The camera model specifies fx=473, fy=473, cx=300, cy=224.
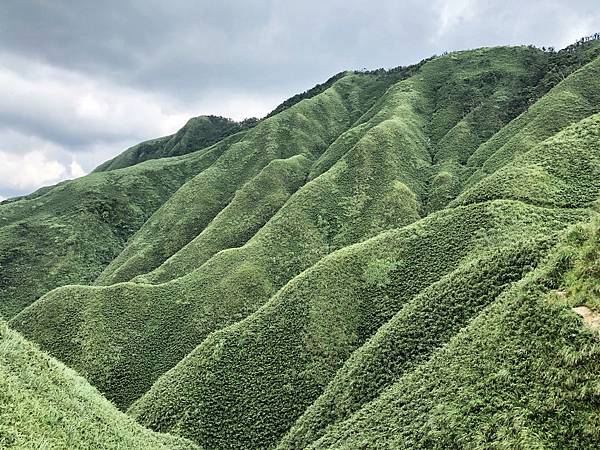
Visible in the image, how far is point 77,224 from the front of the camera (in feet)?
474

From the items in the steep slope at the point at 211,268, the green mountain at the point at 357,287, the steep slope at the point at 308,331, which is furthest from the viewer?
the steep slope at the point at 211,268

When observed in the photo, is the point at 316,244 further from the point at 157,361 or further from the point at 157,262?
the point at 157,262

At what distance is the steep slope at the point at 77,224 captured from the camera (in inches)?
4870

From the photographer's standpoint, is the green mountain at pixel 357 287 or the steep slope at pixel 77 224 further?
the steep slope at pixel 77 224

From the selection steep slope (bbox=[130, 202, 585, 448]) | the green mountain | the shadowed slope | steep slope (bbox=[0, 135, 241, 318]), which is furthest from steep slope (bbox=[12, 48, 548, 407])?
steep slope (bbox=[0, 135, 241, 318])

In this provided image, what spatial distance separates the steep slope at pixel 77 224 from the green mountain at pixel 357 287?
0.91 metres

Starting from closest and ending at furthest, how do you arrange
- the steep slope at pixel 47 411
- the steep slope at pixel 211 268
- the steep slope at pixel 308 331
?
the steep slope at pixel 47 411 < the steep slope at pixel 308 331 < the steep slope at pixel 211 268

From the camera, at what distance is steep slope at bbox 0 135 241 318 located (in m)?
124

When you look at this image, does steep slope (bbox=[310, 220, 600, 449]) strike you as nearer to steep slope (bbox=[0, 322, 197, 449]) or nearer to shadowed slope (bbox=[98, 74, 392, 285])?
steep slope (bbox=[0, 322, 197, 449])

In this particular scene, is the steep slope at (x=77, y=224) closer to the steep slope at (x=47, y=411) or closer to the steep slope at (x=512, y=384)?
the steep slope at (x=47, y=411)

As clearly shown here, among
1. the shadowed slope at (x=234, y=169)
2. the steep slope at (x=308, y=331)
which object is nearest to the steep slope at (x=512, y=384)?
the steep slope at (x=308, y=331)

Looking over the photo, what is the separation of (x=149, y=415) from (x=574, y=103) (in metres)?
99.0

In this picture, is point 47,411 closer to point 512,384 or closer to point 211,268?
point 512,384

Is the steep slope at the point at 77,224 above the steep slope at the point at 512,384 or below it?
above
